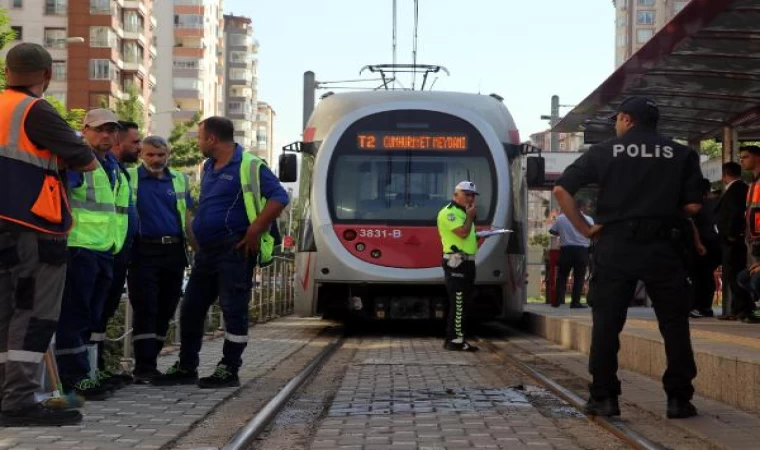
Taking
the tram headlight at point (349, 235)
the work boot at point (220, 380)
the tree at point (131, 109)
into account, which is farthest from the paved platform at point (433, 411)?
the tree at point (131, 109)

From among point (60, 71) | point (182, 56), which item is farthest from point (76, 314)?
point (182, 56)

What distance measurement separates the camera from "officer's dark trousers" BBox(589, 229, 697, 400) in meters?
8.17

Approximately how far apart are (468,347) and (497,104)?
14.4 ft

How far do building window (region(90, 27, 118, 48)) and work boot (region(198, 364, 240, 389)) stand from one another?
274ft

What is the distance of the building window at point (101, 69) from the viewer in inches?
3580

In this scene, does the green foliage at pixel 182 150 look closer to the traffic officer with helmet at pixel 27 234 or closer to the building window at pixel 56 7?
the building window at pixel 56 7

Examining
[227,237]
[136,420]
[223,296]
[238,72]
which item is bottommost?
[136,420]

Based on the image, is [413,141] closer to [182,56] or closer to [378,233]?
[378,233]

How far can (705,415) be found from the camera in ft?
27.8

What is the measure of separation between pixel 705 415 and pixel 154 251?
3915 mm

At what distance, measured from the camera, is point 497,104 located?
61.0ft

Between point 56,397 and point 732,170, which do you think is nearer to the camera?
point 56,397

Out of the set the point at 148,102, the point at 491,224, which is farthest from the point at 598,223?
the point at 148,102

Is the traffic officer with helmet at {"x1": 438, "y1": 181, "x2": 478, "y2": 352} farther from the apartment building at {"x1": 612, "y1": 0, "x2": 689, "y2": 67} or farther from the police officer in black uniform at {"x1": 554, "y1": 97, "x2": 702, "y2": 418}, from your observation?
the apartment building at {"x1": 612, "y1": 0, "x2": 689, "y2": 67}
